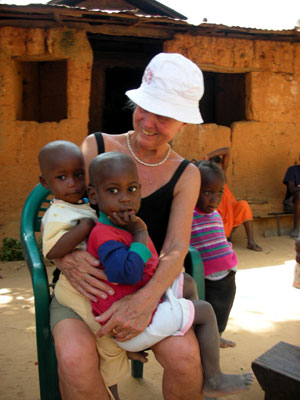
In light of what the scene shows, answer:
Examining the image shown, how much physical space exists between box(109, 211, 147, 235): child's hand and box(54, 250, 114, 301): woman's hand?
18cm

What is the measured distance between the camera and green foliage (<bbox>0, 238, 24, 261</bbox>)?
5465 mm

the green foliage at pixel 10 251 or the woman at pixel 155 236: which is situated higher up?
the woman at pixel 155 236

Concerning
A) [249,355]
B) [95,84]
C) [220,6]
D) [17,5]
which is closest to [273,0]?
[220,6]

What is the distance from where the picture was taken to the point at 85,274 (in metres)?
1.73

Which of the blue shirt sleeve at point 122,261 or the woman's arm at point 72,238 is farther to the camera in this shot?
the woman's arm at point 72,238

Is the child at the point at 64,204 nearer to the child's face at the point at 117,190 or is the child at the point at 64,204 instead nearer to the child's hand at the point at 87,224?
the child's hand at the point at 87,224

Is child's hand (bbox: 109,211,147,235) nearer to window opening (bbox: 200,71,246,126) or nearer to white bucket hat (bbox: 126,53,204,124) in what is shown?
white bucket hat (bbox: 126,53,204,124)

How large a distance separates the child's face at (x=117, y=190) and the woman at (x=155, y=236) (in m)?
0.23

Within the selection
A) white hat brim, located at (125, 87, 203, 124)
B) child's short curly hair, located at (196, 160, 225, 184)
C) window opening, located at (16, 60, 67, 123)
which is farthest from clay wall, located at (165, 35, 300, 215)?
white hat brim, located at (125, 87, 203, 124)

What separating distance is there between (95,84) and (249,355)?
20.3 ft

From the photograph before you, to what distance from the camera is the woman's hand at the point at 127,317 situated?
165cm

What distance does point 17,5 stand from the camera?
16.3 feet

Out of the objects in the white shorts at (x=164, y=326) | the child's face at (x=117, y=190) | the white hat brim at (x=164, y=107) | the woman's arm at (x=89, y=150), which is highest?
the white hat brim at (x=164, y=107)

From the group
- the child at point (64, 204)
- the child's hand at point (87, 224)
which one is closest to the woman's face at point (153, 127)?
the child at point (64, 204)
